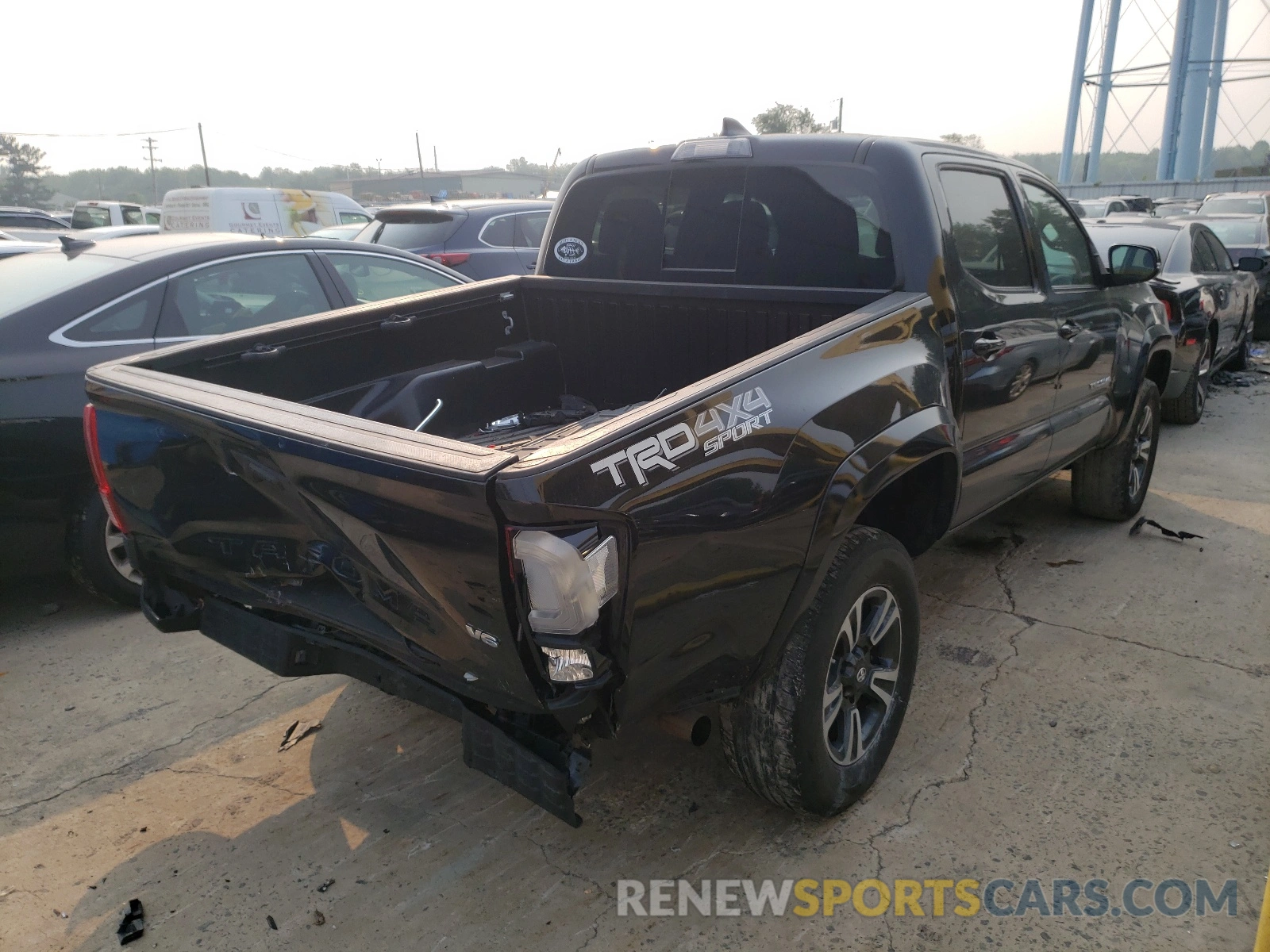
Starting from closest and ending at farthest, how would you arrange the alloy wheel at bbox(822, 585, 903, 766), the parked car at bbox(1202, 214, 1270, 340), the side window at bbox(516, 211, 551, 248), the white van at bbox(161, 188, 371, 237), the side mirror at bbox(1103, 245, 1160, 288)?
the alloy wheel at bbox(822, 585, 903, 766), the side mirror at bbox(1103, 245, 1160, 288), the side window at bbox(516, 211, 551, 248), the parked car at bbox(1202, 214, 1270, 340), the white van at bbox(161, 188, 371, 237)

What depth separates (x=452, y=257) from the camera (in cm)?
886

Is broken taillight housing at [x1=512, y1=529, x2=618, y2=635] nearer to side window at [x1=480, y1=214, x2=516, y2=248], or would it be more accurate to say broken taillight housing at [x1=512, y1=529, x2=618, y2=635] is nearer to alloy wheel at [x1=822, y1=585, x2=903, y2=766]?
alloy wheel at [x1=822, y1=585, x2=903, y2=766]

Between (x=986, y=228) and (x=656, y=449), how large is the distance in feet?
7.35

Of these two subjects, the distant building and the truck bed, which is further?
the distant building

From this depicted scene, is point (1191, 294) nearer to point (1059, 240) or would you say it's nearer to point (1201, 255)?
point (1201, 255)

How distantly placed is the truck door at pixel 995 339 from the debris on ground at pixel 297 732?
2.48 m

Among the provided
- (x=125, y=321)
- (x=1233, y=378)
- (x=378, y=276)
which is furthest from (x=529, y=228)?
(x=1233, y=378)

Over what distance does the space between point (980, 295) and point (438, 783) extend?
2538mm

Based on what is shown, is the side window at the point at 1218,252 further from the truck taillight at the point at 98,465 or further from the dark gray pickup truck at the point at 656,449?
the truck taillight at the point at 98,465

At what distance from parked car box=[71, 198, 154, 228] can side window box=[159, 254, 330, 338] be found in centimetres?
1762

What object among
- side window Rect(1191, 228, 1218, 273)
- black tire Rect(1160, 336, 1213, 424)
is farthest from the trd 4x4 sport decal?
side window Rect(1191, 228, 1218, 273)

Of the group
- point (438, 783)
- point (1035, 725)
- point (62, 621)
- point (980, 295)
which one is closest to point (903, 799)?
point (1035, 725)

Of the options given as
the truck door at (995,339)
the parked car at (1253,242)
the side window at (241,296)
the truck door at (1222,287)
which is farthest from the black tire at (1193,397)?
the side window at (241,296)

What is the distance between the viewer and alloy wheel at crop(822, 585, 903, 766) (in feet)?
8.71
